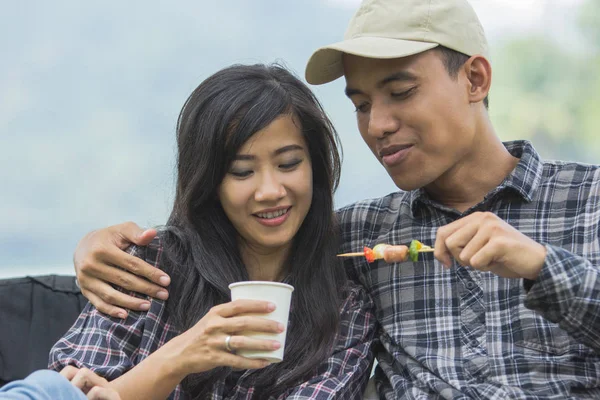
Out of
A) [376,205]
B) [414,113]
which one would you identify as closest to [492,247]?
[414,113]

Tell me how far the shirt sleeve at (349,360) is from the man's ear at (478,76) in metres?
0.61

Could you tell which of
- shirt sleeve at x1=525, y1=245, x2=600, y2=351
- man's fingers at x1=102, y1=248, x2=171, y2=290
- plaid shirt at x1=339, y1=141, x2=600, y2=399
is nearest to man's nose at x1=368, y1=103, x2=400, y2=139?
plaid shirt at x1=339, y1=141, x2=600, y2=399

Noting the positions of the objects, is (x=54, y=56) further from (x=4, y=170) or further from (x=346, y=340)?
(x=346, y=340)

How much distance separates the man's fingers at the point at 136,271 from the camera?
75.9 inches

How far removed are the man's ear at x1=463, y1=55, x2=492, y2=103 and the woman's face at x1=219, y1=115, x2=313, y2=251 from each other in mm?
473

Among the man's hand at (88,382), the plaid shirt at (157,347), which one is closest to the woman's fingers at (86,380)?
the man's hand at (88,382)

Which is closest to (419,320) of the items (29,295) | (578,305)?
(578,305)

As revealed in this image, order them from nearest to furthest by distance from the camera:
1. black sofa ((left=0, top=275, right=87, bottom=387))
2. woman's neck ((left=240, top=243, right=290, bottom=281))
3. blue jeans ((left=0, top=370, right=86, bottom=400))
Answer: blue jeans ((left=0, top=370, right=86, bottom=400))
woman's neck ((left=240, top=243, right=290, bottom=281))
black sofa ((left=0, top=275, right=87, bottom=387))

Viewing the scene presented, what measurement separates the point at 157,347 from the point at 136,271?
0.20m

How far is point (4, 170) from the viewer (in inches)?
113

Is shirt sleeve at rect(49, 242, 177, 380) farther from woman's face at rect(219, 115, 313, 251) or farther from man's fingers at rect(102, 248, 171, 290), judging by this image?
woman's face at rect(219, 115, 313, 251)

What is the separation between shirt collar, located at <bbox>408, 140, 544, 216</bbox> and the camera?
194cm

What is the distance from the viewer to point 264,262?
2.17 m

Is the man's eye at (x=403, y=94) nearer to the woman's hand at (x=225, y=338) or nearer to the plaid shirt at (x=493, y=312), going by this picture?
the plaid shirt at (x=493, y=312)
